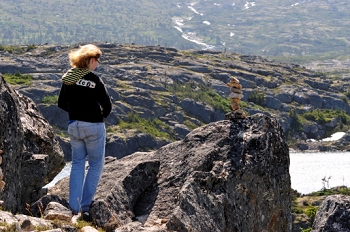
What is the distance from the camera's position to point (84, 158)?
49.0 feet

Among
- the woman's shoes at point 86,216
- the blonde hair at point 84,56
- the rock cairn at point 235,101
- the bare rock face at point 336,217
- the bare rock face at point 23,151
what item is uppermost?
the blonde hair at point 84,56

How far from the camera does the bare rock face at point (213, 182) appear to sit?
16.3m

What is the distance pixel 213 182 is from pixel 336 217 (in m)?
3.67

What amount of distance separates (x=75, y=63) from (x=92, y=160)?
250 cm

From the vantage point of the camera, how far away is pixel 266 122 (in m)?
19.3

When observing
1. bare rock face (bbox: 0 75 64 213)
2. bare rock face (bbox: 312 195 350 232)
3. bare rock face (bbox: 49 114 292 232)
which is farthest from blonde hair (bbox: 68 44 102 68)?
bare rock face (bbox: 312 195 350 232)

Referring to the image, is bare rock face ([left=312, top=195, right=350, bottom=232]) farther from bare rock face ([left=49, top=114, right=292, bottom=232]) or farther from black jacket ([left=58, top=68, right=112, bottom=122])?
black jacket ([left=58, top=68, right=112, bottom=122])

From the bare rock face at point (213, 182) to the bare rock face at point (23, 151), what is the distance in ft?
4.44

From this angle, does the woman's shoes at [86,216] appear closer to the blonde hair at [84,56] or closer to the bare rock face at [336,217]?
the blonde hair at [84,56]

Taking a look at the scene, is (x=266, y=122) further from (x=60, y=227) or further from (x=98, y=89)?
(x=60, y=227)

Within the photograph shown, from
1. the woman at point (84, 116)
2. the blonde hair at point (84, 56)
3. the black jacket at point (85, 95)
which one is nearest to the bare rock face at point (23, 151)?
the woman at point (84, 116)

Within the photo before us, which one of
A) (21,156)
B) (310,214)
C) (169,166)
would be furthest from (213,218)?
(310,214)

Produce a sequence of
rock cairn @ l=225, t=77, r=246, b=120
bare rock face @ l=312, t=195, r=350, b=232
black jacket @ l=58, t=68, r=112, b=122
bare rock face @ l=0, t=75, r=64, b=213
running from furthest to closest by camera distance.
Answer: rock cairn @ l=225, t=77, r=246, b=120, bare rock face @ l=312, t=195, r=350, b=232, bare rock face @ l=0, t=75, r=64, b=213, black jacket @ l=58, t=68, r=112, b=122

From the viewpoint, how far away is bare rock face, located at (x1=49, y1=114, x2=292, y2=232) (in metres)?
16.3
